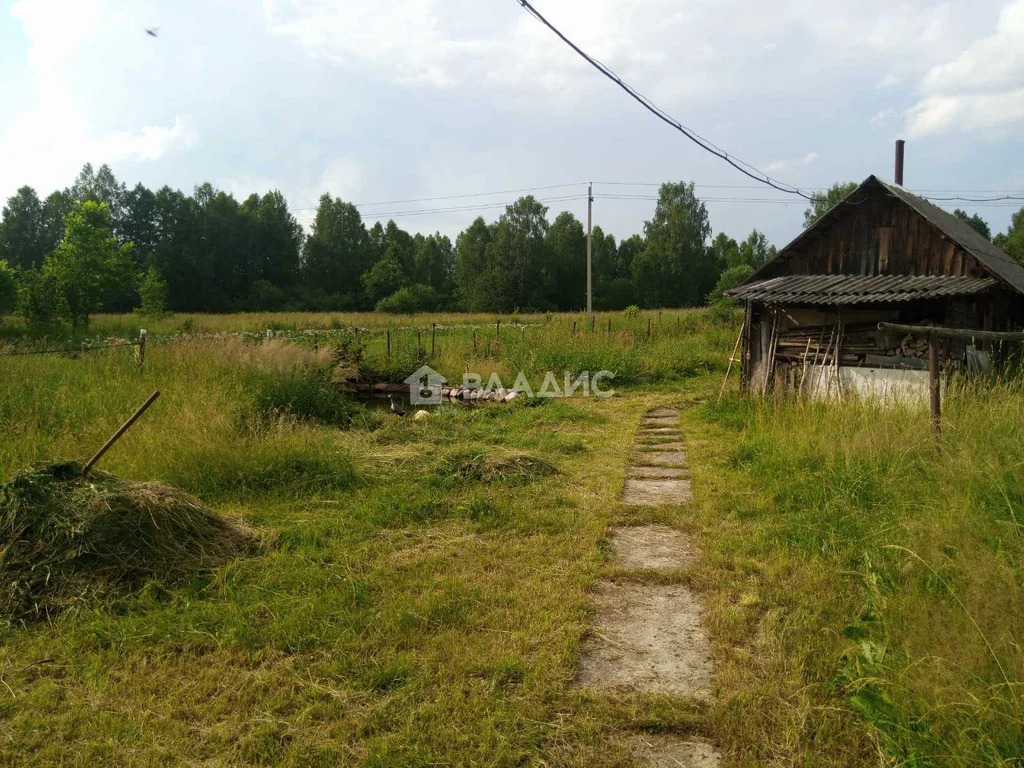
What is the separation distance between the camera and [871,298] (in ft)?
30.1

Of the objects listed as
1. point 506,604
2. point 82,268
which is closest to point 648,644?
point 506,604

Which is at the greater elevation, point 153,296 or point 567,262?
point 567,262

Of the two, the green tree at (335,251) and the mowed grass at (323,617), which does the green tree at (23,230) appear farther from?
the mowed grass at (323,617)

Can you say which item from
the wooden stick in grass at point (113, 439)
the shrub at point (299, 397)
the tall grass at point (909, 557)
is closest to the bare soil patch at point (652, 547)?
the tall grass at point (909, 557)

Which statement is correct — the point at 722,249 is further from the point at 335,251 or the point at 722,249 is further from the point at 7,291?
the point at 7,291

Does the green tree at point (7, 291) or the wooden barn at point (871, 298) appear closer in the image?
the wooden barn at point (871, 298)

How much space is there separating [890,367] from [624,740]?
28.8 ft

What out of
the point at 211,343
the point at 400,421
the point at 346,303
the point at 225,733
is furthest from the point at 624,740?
the point at 346,303

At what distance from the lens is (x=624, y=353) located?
1550cm

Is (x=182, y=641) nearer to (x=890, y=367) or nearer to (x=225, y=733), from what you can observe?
(x=225, y=733)

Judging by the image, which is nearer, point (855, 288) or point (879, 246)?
point (855, 288)

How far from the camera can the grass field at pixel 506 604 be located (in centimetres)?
266

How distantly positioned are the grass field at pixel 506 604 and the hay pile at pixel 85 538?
0.56ft

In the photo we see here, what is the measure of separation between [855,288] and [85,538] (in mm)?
10132
